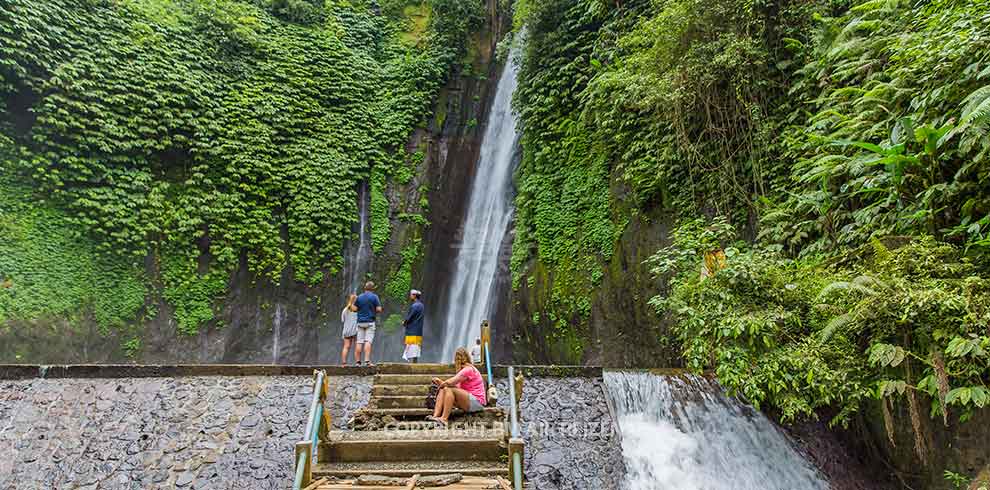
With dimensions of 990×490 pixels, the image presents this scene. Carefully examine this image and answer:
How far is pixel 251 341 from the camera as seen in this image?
1341 centimetres

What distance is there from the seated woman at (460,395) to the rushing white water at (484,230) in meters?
6.88

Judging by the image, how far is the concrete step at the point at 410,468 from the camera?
210 inches

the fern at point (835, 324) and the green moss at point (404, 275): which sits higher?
the green moss at point (404, 275)

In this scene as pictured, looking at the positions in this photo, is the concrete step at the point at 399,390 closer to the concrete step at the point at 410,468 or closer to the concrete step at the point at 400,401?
the concrete step at the point at 400,401

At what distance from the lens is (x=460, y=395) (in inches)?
263

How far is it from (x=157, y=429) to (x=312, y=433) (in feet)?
9.37

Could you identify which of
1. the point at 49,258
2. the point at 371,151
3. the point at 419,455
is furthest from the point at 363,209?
the point at 419,455

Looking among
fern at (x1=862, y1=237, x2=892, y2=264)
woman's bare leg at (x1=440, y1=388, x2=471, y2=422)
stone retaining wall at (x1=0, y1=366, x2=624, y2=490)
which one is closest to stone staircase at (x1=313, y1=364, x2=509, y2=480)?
woman's bare leg at (x1=440, y1=388, x2=471, y2=422)

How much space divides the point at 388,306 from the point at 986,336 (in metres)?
12.8

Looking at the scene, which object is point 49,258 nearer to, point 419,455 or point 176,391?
point 176,391

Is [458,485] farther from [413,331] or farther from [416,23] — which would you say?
[416,23]

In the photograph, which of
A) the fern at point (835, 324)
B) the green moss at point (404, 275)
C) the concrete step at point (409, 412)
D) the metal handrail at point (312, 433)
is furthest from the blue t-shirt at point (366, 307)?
the fern at point (835, 324)

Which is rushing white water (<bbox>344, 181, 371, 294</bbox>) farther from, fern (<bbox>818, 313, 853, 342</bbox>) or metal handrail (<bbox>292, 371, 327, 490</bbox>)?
fern (<bbox>818, 313, 853, 342</bbox>)

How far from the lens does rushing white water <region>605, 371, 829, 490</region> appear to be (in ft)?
21.0
